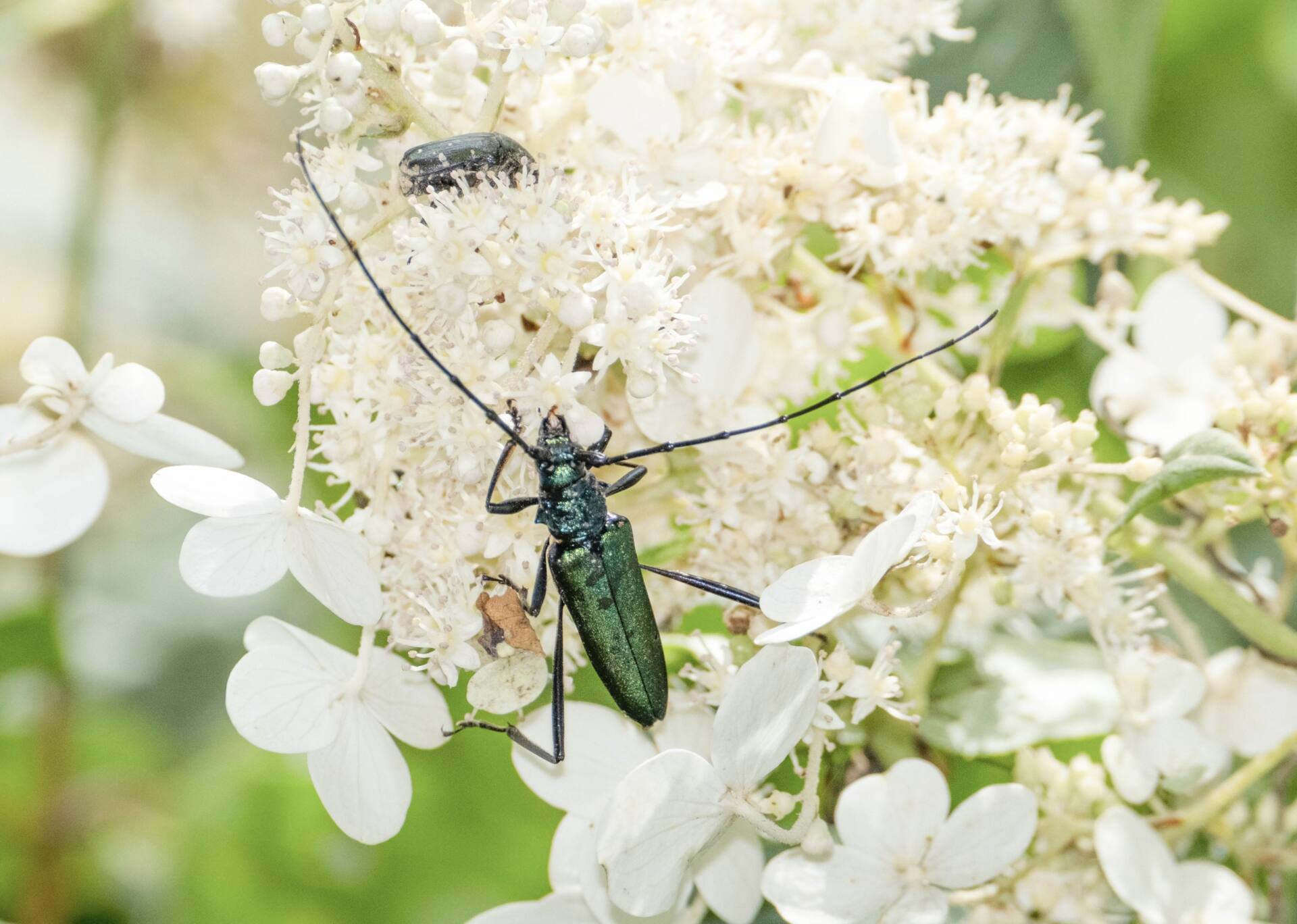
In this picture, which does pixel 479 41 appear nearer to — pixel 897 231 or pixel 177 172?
pixel 897 231

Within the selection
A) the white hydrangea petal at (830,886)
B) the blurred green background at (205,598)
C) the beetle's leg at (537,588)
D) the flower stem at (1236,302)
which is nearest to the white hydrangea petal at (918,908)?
the white hydrangea petal at (830,886)

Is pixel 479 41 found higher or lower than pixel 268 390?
higher

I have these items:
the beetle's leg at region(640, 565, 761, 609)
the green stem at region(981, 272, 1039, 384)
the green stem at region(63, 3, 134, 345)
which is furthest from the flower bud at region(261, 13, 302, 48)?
the green stem at region(63, 3, 134, 345)

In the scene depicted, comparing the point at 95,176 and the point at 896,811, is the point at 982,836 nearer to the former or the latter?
the point at 896,811

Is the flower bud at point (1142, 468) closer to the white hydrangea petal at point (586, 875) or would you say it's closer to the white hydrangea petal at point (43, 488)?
the white hydrangea petal at point (586, 875)

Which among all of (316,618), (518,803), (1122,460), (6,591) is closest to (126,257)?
(6,591)

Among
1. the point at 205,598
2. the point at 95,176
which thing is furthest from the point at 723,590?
the point at 205,598
